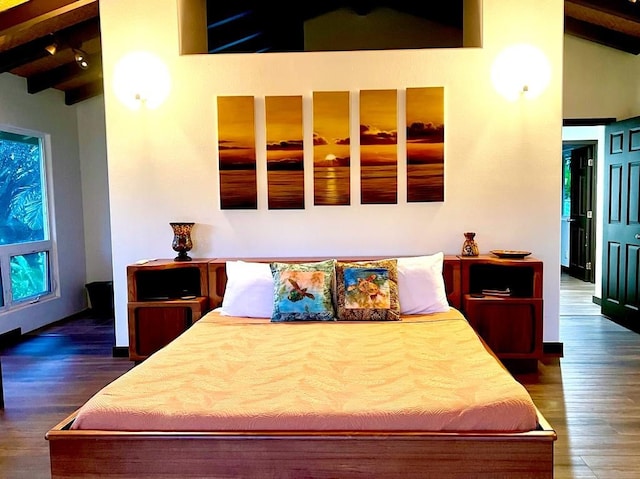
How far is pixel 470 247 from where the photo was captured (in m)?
3.81

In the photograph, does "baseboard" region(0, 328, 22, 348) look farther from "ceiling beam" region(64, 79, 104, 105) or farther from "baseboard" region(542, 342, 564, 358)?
"baseboard" region(542, 342, 564, 358)

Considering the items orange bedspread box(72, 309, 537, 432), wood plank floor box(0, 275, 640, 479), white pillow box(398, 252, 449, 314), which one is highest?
white pillow box(398, 252, 449, 314)

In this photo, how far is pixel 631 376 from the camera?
11.8 ft

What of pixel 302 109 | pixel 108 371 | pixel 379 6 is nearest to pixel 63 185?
pixel 108 371

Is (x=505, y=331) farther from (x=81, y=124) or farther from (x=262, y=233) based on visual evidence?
(x=81, y=124)

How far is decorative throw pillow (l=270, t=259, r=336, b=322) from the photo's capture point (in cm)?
323

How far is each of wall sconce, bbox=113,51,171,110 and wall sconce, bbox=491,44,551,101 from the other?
99.5 inches

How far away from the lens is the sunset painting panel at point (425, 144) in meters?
3.88

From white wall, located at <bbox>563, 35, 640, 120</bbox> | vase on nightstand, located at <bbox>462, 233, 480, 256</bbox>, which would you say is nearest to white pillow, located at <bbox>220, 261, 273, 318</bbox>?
vase on nightstand, located at <bbox>462, 233, 480, 256</bbox>

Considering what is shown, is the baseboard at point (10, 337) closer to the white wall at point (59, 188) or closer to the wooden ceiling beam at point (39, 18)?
the white wall at point (59, 188)

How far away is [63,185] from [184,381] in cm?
438

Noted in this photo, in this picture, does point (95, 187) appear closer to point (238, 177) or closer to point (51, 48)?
point (51, 48)

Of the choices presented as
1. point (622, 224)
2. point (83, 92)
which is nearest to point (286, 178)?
point (83, 92)

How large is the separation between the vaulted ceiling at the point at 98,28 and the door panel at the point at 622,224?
89 centimetres
